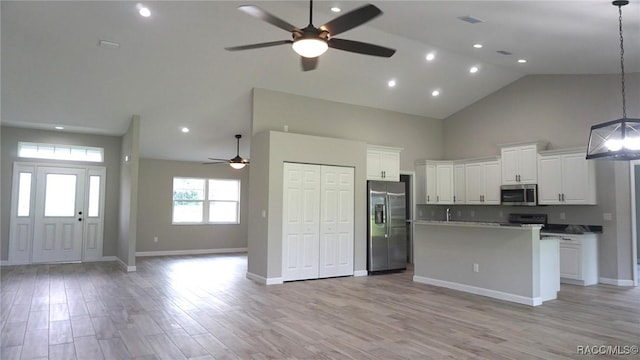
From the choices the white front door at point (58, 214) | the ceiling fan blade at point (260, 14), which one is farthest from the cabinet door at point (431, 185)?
the white front door at point (58, 214)

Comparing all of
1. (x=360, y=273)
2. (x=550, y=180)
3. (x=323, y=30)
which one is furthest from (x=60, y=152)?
(x=550, y=180)

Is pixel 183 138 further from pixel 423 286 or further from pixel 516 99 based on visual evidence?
pixel 516 99

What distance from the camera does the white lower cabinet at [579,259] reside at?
22.0 ft

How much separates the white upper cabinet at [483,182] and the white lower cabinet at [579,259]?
1.56 m

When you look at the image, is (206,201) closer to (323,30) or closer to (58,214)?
(58,214)

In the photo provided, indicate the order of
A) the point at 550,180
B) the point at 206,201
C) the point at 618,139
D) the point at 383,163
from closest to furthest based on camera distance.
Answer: the point at 618,139 → the point at 550,180 → the point at 383,163 → the point at 206,201

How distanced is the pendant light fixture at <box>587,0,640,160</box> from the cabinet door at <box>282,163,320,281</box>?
4.10 meters

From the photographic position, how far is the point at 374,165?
8.20 meters

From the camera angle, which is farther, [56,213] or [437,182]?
[437,182]

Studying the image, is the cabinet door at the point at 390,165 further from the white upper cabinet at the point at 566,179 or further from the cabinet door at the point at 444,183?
the white upper cabinet at the point at 566,179

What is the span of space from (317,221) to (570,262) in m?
4.29

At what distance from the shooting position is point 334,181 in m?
7.40

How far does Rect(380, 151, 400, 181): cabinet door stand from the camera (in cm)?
A: 833

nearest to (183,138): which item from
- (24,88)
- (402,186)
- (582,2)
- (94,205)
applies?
(94,205)
